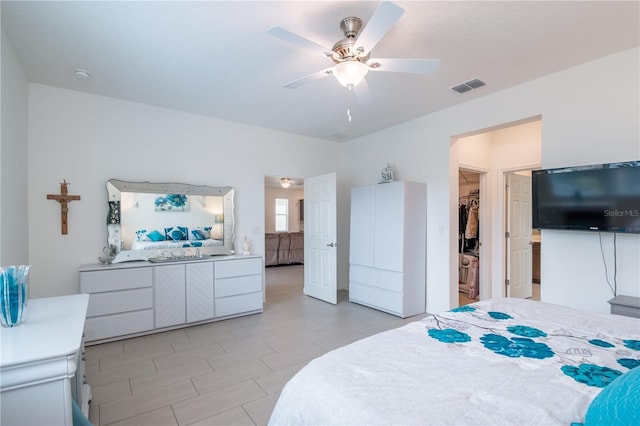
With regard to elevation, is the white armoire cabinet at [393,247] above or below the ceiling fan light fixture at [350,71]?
below

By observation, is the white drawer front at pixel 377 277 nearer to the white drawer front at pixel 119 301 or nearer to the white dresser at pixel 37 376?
the white drawer front at pixel 119 301

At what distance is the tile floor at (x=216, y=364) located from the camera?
2.10 metres

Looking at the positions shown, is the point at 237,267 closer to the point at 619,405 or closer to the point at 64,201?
the point at 64,201

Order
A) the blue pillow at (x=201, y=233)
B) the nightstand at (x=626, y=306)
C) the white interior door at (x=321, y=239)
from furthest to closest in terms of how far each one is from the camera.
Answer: the white interior door at (x=321, y=239) → the blue pillow at (x=201, y=233) → the nightstand at (x=626, y=306)

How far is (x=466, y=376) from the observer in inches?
45.7

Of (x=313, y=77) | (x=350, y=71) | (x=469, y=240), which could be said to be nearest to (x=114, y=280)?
(x=313, y=77)

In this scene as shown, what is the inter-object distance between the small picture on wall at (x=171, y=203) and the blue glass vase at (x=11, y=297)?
2.64 m

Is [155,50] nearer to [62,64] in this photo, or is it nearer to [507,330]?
[62,64]

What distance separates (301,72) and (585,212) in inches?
112

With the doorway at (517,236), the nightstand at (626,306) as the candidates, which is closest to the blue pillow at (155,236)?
the nightstand at (626,306)

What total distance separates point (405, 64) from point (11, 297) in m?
2.50

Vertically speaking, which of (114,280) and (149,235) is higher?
(149,235)

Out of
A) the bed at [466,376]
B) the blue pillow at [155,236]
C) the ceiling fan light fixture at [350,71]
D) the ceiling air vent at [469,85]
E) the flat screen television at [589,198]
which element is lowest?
the bed at [466,376]

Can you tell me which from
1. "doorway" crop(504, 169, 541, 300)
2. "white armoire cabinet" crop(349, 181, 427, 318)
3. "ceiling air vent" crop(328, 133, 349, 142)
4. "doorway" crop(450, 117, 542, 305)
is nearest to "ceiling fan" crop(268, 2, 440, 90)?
"white armoire cabinet" crop(349, 181, 427, 318)
